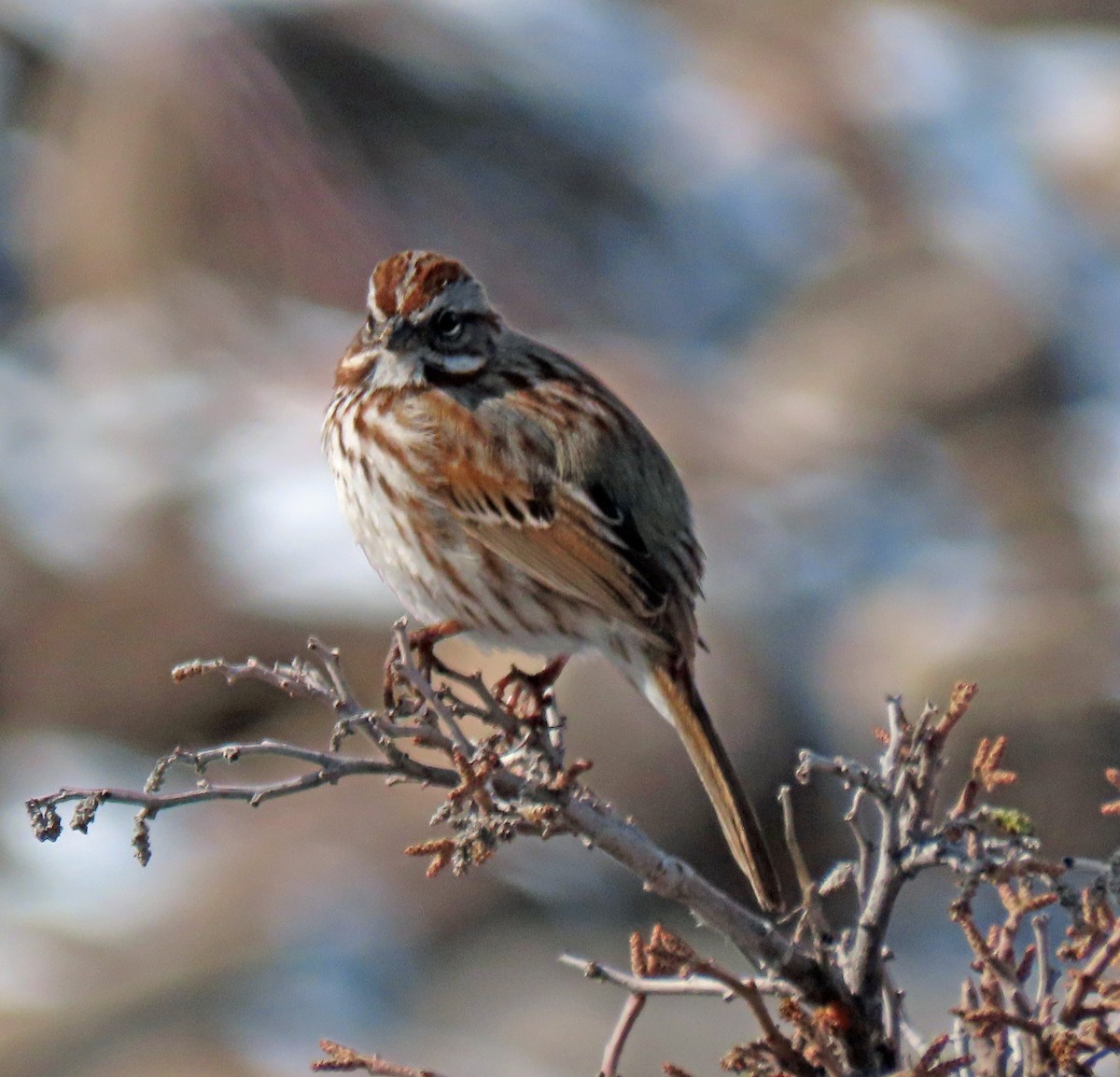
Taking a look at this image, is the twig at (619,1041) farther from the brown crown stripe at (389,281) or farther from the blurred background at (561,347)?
the blurred background at (561,347)

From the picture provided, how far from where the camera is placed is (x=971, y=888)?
5.71 feet

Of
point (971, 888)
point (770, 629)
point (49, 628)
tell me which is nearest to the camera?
point (971, 888)

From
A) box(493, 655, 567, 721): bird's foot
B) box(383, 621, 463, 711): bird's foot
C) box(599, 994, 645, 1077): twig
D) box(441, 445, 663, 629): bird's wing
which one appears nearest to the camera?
box(599, 994, 645, 1077): twig

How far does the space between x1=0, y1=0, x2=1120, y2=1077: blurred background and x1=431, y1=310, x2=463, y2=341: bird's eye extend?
2245mm

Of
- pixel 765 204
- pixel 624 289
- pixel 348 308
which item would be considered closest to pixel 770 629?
pixel 348 308

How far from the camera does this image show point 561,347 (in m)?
8.77

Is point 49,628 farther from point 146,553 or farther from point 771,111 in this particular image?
point 771,111

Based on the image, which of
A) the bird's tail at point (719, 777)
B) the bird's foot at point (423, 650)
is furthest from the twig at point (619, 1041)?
the bird's foot at point (423, 650)

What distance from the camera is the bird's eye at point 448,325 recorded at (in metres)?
3.12

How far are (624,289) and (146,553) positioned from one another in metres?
3.41

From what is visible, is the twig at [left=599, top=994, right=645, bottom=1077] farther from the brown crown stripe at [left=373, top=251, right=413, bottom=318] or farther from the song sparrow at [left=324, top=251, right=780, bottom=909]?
the brown crown stripe at [left=373, top=251, right=413, bottom=318]

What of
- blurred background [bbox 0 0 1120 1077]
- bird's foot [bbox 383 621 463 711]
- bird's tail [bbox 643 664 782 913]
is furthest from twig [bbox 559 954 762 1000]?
blurred background [bbox 0 0 1120 1077]

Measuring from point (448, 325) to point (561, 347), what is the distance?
18.6ft

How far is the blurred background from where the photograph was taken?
226 inches
